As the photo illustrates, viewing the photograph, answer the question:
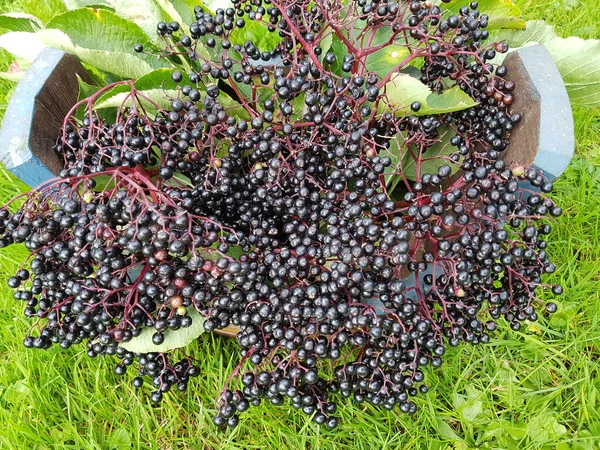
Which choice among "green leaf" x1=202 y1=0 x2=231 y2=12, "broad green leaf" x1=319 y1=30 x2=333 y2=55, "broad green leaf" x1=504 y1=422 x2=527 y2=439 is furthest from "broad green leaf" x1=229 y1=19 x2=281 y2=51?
"broad green leaf" x1=504 y1=422 x2=527 y2=439

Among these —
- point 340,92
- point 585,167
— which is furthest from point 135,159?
point 585,167

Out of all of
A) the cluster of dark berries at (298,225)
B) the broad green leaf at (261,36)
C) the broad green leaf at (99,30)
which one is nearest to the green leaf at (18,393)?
the cluster of dark berries at (298,225)

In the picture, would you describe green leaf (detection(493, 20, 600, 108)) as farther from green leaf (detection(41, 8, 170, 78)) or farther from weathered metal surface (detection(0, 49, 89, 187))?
weathered metal surface (detection(0, 49, 89, 187))

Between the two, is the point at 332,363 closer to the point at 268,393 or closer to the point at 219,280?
the point at 268,393

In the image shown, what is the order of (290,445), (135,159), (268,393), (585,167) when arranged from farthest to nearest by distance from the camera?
1. (585,167)
2. (290,445)
3. (268,393)
4. (135,159)

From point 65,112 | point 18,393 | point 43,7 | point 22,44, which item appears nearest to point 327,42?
point 65,112
